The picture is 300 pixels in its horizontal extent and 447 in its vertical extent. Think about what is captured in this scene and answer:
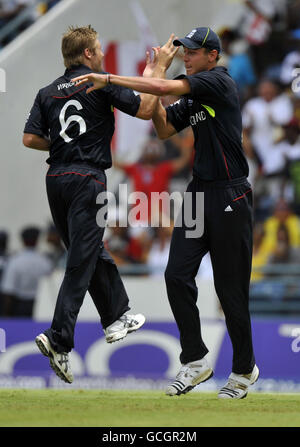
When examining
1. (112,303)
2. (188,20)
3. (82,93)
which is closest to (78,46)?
(82,93)

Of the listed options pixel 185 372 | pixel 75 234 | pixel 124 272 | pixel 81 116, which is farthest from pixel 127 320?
pixel 124 272

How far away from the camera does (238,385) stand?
7898 millimetres

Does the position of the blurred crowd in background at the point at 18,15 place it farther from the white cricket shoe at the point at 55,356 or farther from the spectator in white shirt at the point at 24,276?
the white cricket shoe at the point at 55,356

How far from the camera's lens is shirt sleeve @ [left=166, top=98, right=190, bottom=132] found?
800 cm

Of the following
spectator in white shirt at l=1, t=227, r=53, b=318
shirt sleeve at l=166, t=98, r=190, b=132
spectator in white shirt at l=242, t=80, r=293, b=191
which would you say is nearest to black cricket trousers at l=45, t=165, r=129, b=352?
shirt sleeve at l=166, t=98, r=190, b=132

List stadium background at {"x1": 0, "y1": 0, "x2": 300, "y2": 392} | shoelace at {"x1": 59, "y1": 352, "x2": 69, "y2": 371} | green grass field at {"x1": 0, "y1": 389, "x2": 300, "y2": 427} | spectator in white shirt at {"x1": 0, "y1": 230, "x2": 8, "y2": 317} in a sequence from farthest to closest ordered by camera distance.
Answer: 1. spectator in white shirt at {"x1": 0, "y1": 230, "x2": 8, "y2": 317}
2. stadium background at {"x1": 0, "y1": 0, "x2": 300, "y2": 392}
3. shoelace at {"x1": 59, "y1": 352, "x2": 69, "y2": 371}
4. green grass field at {"x1": 0, "y1": 389, "x2": 300, "y2": 427}

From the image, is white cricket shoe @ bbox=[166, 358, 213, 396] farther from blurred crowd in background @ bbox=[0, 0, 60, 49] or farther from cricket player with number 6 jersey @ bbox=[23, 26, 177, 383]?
blurred crowd in background @ bbox=[0, 0, 60, 49]

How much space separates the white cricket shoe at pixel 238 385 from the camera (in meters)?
7.89

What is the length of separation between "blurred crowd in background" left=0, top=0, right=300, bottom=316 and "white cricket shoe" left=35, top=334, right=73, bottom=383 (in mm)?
6131

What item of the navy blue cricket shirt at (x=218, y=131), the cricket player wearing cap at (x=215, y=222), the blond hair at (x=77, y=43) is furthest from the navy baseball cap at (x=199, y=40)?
the blond hair at (x=77, y=43)

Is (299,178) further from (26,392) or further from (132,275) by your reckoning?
(26,392)

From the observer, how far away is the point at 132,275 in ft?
46.9

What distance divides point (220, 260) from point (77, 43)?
209cm

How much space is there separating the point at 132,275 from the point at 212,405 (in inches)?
277
